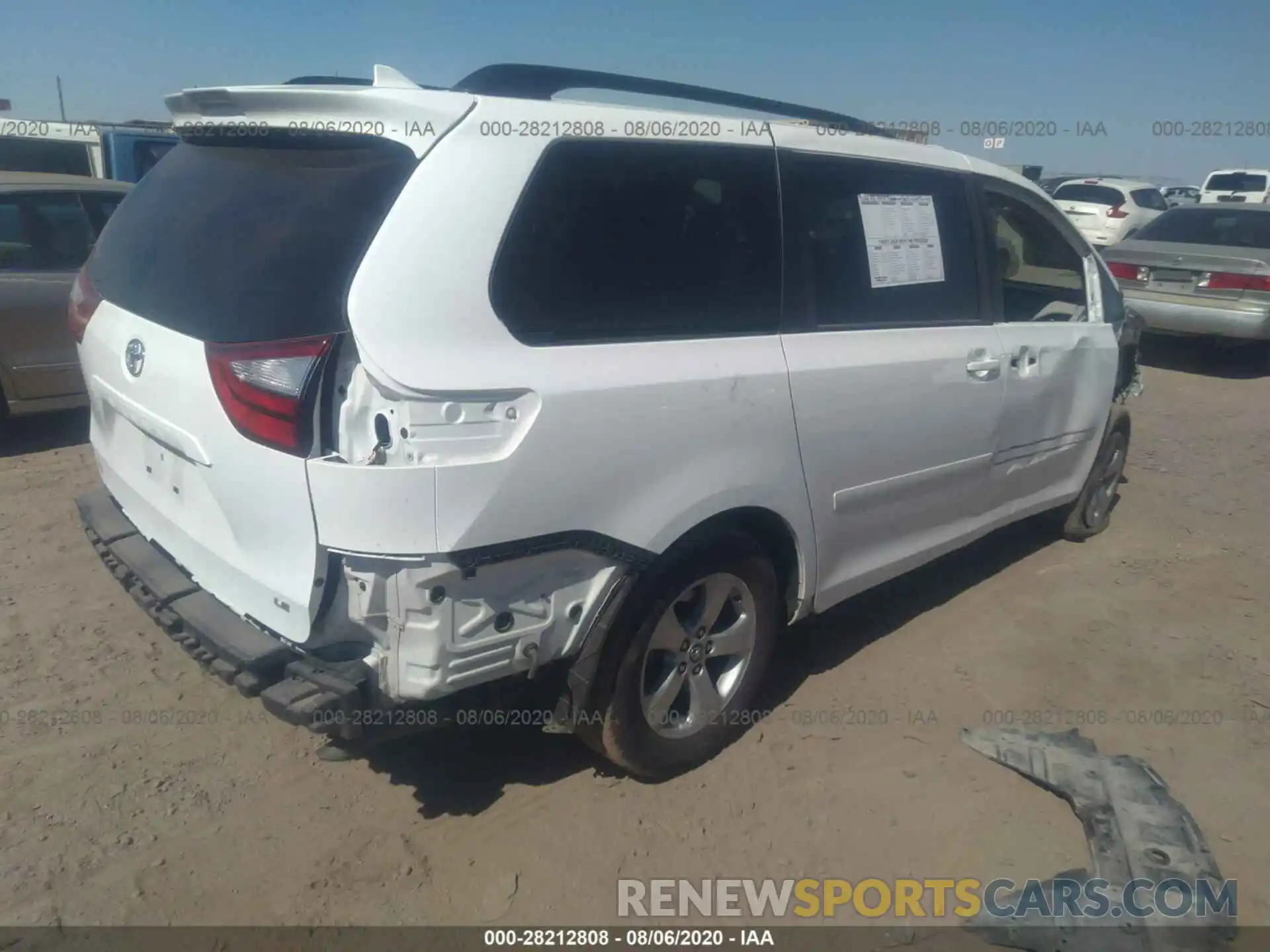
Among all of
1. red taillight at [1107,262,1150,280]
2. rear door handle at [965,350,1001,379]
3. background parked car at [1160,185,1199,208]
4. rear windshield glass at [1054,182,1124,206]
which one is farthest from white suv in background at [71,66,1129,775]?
background parked car at [1160,185,1199,208]

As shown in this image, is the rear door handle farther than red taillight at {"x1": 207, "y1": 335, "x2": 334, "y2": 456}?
Yes

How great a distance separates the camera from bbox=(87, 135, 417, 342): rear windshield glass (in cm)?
209

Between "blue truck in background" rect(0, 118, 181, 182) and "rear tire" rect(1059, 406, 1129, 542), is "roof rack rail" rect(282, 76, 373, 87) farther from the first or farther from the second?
"blue truck in background" rect(0, 118, 181, 182)

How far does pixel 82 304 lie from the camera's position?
2.91 m

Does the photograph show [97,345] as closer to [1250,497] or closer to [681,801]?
[681,801]

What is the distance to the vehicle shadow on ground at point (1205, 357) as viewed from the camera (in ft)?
31.9

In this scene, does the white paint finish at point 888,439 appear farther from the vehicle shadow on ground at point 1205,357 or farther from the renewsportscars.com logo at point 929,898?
the vehicle shadow on ground at point 1205,357

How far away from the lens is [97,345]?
273 cm

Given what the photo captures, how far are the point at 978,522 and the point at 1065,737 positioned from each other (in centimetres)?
95

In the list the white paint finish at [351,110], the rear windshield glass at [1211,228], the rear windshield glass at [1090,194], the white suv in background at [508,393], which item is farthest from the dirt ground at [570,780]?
the rear windshield glass at [1090,194]

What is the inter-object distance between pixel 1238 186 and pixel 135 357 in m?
25.6

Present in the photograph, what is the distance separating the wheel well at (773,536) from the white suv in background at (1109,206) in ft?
47.9

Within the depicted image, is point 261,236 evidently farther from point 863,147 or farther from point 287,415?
point 863,147

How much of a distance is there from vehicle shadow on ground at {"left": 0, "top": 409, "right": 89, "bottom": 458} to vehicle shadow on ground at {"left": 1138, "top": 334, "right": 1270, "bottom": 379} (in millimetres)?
9724
